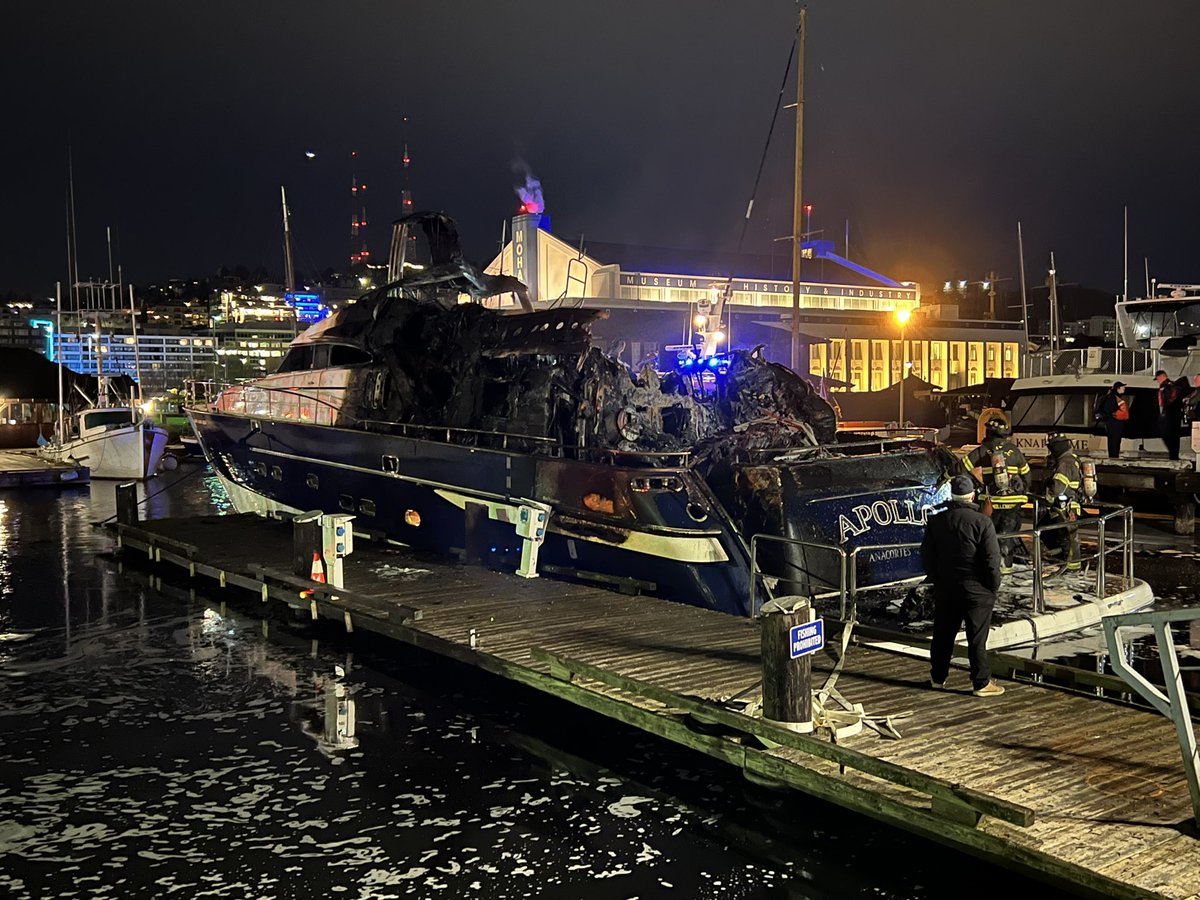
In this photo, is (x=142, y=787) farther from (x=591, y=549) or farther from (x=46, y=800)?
(x=591, y=549)

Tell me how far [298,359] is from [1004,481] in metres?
11.8

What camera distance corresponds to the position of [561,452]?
12992 mm

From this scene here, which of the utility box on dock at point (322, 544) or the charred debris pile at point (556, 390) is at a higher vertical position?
the charred debris pile at point (556, 390)

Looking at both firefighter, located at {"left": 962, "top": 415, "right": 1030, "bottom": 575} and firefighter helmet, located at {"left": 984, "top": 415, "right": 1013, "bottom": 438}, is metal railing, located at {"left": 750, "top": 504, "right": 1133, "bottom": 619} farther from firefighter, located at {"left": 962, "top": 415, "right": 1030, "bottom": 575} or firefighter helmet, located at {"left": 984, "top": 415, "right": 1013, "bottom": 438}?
firefighter helmet, located at {"left": 984, "top": 415, "right": 1013, "bottom": 438}

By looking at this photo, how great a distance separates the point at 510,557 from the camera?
1389 centimetres

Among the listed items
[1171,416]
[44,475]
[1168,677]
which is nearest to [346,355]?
[1168,677]

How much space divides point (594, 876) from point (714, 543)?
533 centimetres

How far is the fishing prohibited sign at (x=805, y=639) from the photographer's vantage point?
7.02 metres

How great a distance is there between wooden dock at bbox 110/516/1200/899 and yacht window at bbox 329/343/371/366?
5.26 m

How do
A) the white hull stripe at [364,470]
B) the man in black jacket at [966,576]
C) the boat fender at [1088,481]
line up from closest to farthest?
the man in black jacket at [966,576]
the white hull stripe at [364,470]
the boat fender at [1088,481]

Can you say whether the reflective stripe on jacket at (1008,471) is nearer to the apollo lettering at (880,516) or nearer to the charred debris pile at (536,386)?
the apollo lettering at (880,516)

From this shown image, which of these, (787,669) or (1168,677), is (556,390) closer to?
(787,669)

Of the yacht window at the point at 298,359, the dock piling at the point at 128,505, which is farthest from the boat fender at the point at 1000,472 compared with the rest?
the dock piling at the point at 128,505

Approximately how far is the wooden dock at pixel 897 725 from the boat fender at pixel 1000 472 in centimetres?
340
